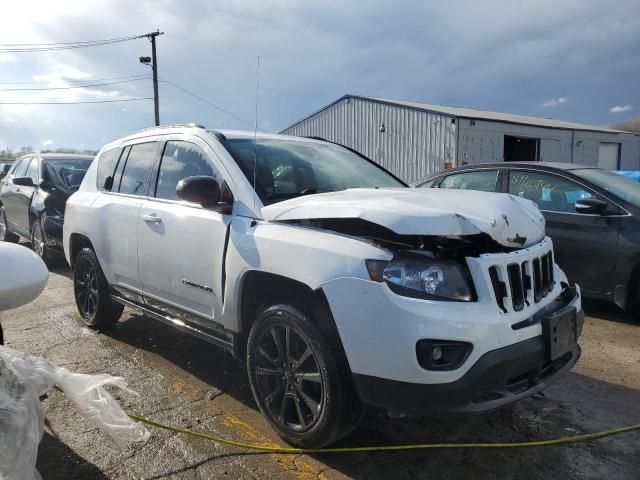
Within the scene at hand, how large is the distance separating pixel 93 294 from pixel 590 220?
4.88m

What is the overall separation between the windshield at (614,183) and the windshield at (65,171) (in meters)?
6.83

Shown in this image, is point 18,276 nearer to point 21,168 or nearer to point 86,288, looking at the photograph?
point 86,288

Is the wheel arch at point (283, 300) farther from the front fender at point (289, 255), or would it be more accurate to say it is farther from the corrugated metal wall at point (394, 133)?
the corrugated metal wall at point (394, 133)

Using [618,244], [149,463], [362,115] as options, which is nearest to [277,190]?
[149,463]

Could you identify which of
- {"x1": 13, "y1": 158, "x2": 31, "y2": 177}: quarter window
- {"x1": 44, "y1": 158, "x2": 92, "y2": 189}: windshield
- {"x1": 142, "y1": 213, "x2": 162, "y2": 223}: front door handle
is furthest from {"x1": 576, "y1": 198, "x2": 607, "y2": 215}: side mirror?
{"x1": 13, "y1": 158, "x2": 31, "y2": 177}: quarter window

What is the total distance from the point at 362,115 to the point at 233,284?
21.8 meters

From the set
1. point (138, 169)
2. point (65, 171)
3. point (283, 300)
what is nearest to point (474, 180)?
point (138, 169)

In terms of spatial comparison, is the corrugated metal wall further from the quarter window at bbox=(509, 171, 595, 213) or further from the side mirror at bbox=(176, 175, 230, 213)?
the side mirror at bbox=(176, 175, 230, 213)

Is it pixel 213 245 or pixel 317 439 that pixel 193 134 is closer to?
pixel 213 245

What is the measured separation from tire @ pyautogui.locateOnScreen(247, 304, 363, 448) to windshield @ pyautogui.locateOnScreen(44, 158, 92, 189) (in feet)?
19.9

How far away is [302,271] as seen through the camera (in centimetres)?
264

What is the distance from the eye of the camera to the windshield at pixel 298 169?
3324mm

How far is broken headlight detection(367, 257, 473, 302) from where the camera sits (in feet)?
7.77

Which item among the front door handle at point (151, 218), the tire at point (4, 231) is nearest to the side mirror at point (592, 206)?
the front door handle at point (151, 218)
